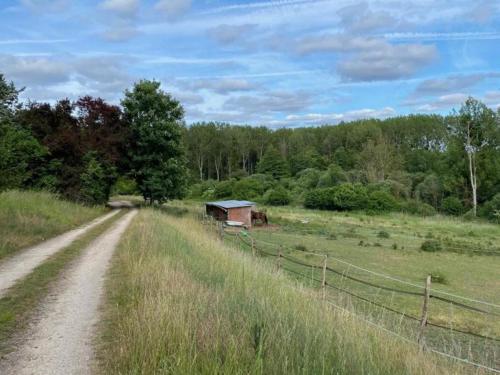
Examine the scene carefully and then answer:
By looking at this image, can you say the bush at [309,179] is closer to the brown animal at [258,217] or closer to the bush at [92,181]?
the brown animal at [258,217]

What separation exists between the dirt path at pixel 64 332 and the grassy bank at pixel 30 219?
4378 millimetres

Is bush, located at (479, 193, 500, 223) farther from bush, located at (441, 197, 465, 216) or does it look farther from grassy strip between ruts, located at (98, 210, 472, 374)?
grassy strip between ruts, located at (98, 210, 472, 374)

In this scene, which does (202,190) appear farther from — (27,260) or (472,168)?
(27,260)

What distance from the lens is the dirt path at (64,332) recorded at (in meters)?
5.27

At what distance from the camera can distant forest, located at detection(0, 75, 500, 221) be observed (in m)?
33.4

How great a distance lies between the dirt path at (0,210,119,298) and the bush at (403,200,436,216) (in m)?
61.7

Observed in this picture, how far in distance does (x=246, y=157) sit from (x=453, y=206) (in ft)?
206

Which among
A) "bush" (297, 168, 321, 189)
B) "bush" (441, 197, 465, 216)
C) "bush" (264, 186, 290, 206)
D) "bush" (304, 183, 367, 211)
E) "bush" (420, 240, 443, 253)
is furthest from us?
"bush" (297, 168, 321, 189)

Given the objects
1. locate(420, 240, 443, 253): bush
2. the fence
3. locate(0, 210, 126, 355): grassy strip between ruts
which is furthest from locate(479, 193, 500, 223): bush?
locate(0, 210, 126, 355): grassy strip between ruts

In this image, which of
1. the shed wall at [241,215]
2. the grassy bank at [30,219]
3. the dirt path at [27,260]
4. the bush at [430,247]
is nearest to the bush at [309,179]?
the shed wall at [241,215]

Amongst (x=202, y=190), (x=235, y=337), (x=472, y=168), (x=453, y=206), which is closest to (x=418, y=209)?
(x=453, y=206)

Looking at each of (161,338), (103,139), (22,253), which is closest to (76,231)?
(22,253)

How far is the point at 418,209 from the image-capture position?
7119 centimetres

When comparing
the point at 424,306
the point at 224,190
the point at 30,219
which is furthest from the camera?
the point at 224,190
